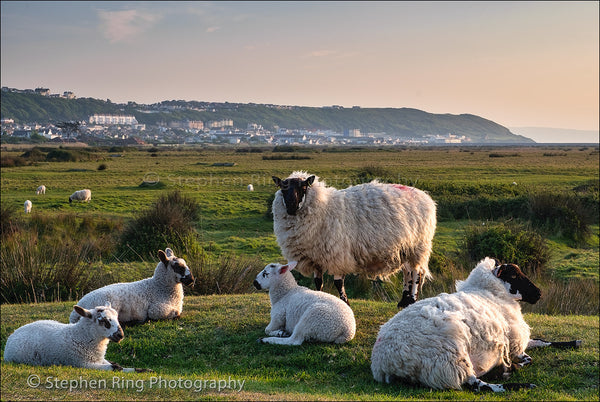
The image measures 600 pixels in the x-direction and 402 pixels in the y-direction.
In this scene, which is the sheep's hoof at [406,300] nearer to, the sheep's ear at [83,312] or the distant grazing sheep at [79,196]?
the sheep's ear at [83,312]

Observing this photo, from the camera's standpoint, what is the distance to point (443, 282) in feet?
45.1

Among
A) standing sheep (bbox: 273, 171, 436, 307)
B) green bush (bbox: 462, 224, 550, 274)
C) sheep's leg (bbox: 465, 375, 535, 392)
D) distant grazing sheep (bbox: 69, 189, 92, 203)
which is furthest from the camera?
distant grazing sheep (bbox: 69, 189, 92, 203)

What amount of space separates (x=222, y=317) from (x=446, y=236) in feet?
48.1

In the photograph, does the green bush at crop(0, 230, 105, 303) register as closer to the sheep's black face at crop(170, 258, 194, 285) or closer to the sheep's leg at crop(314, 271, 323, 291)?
the sheep's black face at crop(170, 258, 194, 285)

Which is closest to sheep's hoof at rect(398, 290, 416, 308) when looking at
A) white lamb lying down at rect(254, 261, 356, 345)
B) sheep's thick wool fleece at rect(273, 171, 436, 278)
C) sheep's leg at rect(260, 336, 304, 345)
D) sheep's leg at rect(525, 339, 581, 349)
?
sheep's thick wool fleece at rect(273, 171, 436, 278)

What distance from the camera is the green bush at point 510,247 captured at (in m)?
16.6

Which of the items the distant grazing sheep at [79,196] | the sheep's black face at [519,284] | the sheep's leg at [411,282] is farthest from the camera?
the distant grazing sheep at [79,196]

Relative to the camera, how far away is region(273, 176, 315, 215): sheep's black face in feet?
31.0

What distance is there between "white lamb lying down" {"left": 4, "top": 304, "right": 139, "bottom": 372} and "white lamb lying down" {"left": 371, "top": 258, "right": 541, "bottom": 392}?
134 inches

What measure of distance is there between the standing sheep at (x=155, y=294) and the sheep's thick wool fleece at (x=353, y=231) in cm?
196

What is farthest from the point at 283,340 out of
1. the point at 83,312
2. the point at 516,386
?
the point at 516,386

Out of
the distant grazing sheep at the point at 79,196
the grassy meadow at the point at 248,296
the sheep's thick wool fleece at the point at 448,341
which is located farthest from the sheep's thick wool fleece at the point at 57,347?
the distant grazing sheep at the point at 79,196

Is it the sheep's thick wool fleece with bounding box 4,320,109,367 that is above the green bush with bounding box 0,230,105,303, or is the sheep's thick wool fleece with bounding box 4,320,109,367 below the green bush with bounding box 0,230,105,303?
above

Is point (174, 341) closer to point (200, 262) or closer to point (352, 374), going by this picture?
point (352, 374)
